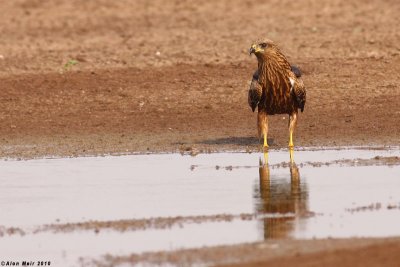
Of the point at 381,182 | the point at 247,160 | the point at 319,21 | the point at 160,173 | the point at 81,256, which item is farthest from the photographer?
the point at 319,21

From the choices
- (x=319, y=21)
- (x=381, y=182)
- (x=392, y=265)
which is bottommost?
(x=392, y=265)

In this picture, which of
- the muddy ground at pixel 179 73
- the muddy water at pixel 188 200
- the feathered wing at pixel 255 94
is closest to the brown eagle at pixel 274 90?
the feathered wing at pixel 255 94

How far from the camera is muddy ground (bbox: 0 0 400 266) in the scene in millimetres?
18188

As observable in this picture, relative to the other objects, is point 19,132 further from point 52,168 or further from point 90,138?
point 52,168

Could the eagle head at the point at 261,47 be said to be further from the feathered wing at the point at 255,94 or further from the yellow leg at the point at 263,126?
the yellow leg at the point at 263,126

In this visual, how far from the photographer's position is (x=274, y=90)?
16.9 meters

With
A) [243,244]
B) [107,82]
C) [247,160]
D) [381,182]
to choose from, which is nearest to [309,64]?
[107,82]

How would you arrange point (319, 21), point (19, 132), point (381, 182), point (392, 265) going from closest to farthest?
point (392, 265) → point (381, 182) → point (19, 132) → point (319, 21)

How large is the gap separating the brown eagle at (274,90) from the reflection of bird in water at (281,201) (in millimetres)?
2270

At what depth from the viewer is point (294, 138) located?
17547mm

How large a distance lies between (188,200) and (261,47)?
14.8 ft

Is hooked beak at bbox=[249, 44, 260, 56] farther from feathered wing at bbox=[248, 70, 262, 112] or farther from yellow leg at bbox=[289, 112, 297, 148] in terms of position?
yellow leg at bbox=[289, 112, 297, 148]

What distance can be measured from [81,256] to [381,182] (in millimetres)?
3955

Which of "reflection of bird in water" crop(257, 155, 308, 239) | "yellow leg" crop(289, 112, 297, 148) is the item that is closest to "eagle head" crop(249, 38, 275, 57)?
"yellow leg" crop(289, 112, 297, 148)
